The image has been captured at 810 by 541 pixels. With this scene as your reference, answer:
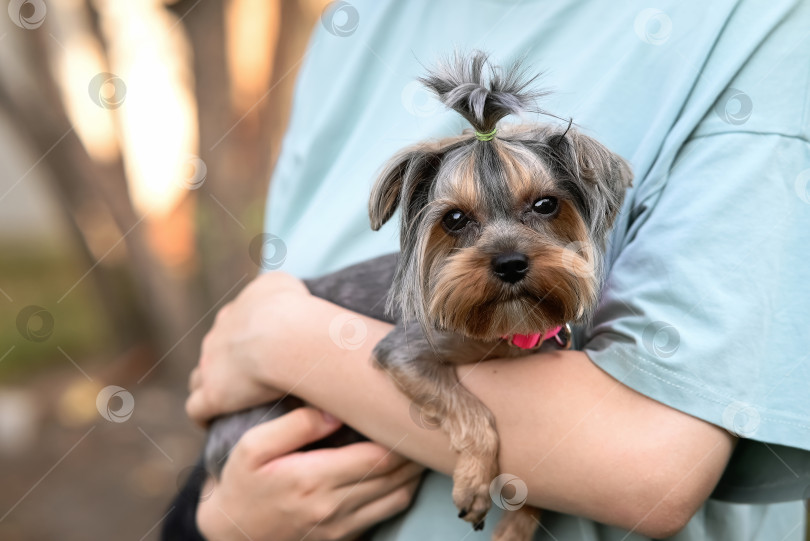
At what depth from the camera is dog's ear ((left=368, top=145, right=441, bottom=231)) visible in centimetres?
190

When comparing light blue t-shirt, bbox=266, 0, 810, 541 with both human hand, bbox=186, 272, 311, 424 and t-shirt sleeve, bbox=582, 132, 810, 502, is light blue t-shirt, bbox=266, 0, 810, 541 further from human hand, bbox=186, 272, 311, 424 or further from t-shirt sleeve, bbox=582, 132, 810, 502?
human hand, bbox=186, 272, 311, 424

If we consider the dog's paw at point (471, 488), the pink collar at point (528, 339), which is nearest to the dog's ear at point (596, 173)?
the pink collar at point (528, 339)

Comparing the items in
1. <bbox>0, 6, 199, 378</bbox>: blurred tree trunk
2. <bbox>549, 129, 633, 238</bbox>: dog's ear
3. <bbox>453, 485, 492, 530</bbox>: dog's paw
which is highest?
<bbox>549, 129, 633, 238</bbox>: dog's ear

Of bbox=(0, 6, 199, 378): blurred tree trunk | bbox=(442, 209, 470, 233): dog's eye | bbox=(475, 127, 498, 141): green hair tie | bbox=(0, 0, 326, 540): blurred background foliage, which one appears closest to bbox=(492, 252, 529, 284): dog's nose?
bbox=(442, 209, 470, 233): dog's eye

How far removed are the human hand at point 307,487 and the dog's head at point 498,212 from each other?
413 millimetres

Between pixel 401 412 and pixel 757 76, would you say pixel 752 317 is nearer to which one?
pixel 757 76

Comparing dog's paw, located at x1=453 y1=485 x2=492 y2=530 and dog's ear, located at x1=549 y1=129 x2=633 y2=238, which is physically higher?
dog's ear, located at x1=549 y1=129 x2=633 y2=238

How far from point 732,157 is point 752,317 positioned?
362 mm

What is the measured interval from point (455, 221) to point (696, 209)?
633 mm

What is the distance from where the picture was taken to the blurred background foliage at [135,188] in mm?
5297

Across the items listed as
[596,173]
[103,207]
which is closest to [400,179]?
[596,173]

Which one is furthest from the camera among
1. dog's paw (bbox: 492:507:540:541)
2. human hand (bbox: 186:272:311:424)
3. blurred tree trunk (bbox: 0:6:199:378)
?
blurred tree trunk (bbox: 0:6:199:378)

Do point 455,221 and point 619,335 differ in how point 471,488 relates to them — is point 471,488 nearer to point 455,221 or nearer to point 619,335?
point 619,335

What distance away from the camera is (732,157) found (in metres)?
1.59
